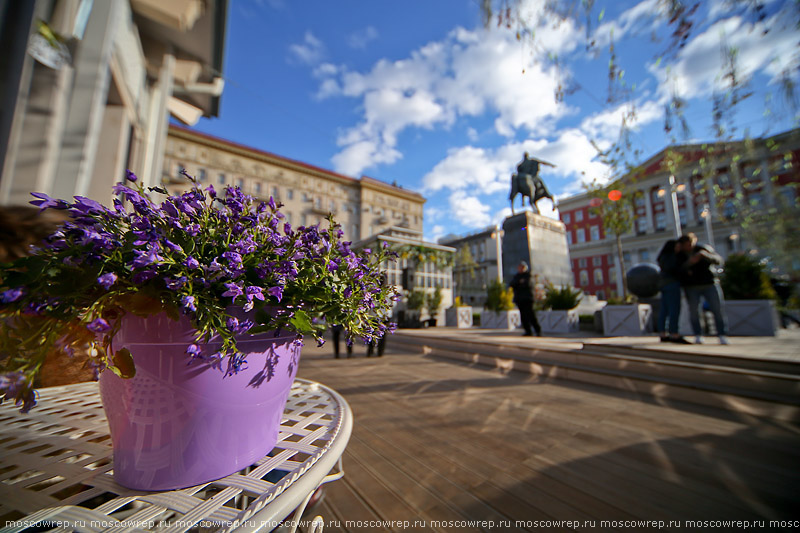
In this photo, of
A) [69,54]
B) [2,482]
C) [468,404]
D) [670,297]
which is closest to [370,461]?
[468,404]

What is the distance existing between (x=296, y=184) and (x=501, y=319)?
26143 mm

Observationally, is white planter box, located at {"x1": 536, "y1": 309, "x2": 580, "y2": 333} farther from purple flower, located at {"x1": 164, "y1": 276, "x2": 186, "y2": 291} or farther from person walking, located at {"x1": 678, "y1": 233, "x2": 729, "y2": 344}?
purple flower, located at {"x1": 164, "y1": 276, "x2": 186, "y2": 291}

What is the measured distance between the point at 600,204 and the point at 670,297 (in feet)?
25.4

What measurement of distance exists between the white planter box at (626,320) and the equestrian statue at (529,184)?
617 cm

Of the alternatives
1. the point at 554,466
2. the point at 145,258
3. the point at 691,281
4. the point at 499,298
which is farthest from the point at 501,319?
the point at 145,258

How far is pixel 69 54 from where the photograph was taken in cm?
264

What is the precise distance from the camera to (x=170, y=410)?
0.57 m

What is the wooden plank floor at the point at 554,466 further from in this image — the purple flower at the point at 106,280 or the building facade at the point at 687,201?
the building facade at the point at 687,201

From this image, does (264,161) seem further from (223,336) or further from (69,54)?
(223,336)

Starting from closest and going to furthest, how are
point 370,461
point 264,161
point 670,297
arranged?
point 370,461
point 670,297
point 264,161

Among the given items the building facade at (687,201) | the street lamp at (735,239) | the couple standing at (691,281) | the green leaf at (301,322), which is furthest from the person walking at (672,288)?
the street lamp at (735,239)

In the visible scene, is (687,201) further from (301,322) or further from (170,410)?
(170,410)

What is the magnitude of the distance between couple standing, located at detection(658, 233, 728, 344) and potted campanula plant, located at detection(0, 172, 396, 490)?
539cm

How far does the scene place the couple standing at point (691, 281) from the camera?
13.3 ft
